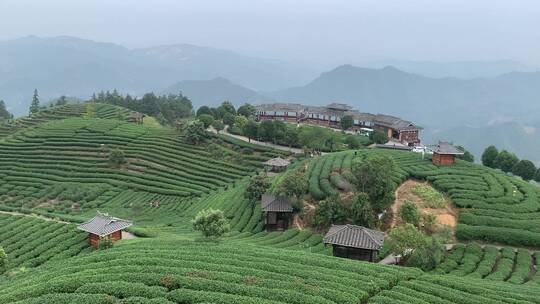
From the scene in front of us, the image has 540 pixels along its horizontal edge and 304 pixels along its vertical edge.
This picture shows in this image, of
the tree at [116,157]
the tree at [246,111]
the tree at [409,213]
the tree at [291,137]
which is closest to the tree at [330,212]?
the tree at [409,213]

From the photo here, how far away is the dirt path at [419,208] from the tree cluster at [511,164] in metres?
29.4

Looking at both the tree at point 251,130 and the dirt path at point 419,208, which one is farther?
the tree at point 251,130

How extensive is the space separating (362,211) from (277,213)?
948cm

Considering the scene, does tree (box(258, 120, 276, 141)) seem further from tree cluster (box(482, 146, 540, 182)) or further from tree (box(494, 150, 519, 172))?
tree (box(494, 150, 519, 172))

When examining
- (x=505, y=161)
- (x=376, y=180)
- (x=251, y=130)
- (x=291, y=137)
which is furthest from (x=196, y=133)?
(x=505, y=161)

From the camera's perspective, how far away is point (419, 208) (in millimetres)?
47562

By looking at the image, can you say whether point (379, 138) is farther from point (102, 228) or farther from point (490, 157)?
point (102, 228)

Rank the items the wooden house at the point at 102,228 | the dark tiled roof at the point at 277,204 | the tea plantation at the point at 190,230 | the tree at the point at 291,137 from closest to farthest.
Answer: the tea plantation at the point at 190,230
the wooden house at the point at 102,228
the dark tiled roof at the point at 277,204
the tree at the point at 291,137

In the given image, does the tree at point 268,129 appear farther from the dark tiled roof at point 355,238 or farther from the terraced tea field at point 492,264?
the dark tiled roof at point 355,238

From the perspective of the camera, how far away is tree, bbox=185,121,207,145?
83.4 meters

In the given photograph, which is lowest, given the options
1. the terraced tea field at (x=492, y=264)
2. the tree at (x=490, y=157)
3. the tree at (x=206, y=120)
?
the terraced tea field at (x=492, y=264)

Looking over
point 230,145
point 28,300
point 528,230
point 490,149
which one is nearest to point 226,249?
point 28,300

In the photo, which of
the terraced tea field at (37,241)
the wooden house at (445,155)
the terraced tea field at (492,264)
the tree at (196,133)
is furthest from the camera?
the tree at (196,133)

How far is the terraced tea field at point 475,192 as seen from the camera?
43.2 m
